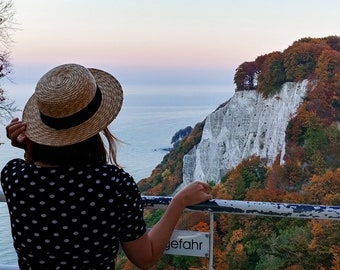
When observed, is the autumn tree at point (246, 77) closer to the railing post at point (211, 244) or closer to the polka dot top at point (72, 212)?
the railing post at point (211, 244)

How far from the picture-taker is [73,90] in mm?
1251

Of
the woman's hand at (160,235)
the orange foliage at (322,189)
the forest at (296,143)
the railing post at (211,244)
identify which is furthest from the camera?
the forest at (296,143)

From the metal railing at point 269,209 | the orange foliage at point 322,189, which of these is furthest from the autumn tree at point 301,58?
the metal railing at point 269,209

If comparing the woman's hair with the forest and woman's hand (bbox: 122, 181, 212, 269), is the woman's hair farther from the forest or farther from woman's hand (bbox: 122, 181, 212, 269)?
the forest

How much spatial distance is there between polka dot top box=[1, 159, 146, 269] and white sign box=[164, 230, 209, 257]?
14.5 inches

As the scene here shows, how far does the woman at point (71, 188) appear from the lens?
1.24 m

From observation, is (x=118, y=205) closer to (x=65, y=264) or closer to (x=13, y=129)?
(x=65, y=264)

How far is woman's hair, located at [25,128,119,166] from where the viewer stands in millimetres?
1270

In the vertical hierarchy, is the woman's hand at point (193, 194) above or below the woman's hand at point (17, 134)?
below

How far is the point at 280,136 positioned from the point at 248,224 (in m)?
43.4

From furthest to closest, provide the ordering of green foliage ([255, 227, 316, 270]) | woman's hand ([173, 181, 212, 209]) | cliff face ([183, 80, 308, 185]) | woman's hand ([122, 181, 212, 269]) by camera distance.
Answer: cliff face ([183, 80, 308, 185])
green foliage ([255, 227, 316, 270])
woman's hand ([173, 181, 212, 209])
woman's hand ([122, 181, 212, 269])

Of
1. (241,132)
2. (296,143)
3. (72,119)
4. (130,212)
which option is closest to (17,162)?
(72,119)

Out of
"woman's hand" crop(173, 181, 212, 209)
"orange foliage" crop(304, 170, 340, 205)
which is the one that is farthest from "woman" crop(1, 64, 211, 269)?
"orange foliage" crop(304, 170, 340, 205)

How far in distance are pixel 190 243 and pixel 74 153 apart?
1.88ft
